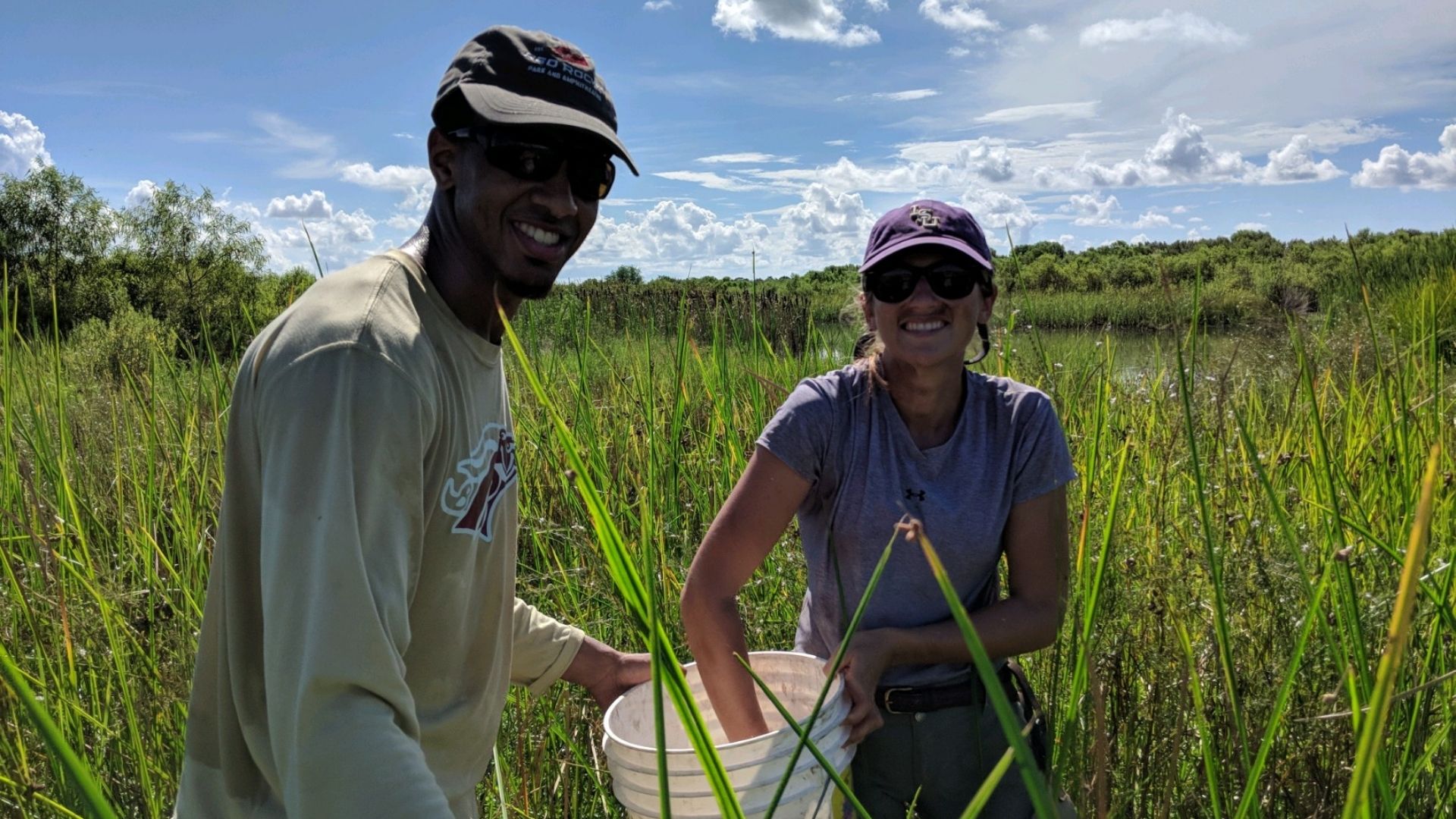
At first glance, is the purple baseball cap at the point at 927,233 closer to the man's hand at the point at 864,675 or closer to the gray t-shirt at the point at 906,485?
the gray t-shirt at the point at 906,485

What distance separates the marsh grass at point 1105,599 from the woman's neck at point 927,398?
13.8 inches

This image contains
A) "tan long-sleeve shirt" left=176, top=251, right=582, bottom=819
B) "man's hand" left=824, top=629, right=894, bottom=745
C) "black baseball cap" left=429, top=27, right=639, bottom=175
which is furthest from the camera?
"man's hand" left=824, top=629, right=894, bottom=745

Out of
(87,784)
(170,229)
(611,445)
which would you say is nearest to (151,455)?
(611,445)

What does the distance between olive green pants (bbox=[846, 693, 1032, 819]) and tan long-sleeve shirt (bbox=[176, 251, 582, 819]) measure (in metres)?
0.78

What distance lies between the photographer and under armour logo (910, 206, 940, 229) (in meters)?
1.89

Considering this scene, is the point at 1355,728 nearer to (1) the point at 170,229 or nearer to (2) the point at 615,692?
(2) the point at 615,692

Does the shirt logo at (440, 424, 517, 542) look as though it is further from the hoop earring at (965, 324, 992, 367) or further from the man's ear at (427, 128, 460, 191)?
the hoop earring at (965, 324, 992, 367)

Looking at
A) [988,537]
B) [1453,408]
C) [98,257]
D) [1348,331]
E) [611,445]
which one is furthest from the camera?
[98,257]

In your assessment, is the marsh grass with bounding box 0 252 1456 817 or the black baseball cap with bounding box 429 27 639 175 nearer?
the marsh grass with bounding box 0 252 1456 817

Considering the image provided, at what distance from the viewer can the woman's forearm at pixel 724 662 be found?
63.9 inches

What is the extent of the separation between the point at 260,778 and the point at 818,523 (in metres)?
1.11

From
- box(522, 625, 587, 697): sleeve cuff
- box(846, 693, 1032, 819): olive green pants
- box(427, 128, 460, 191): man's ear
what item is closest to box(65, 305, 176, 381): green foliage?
box(522, 625, 587, 697): sleeve cuff


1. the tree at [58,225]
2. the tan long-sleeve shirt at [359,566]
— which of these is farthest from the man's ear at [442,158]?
the tree at [58,225]

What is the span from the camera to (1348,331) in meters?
5.54
